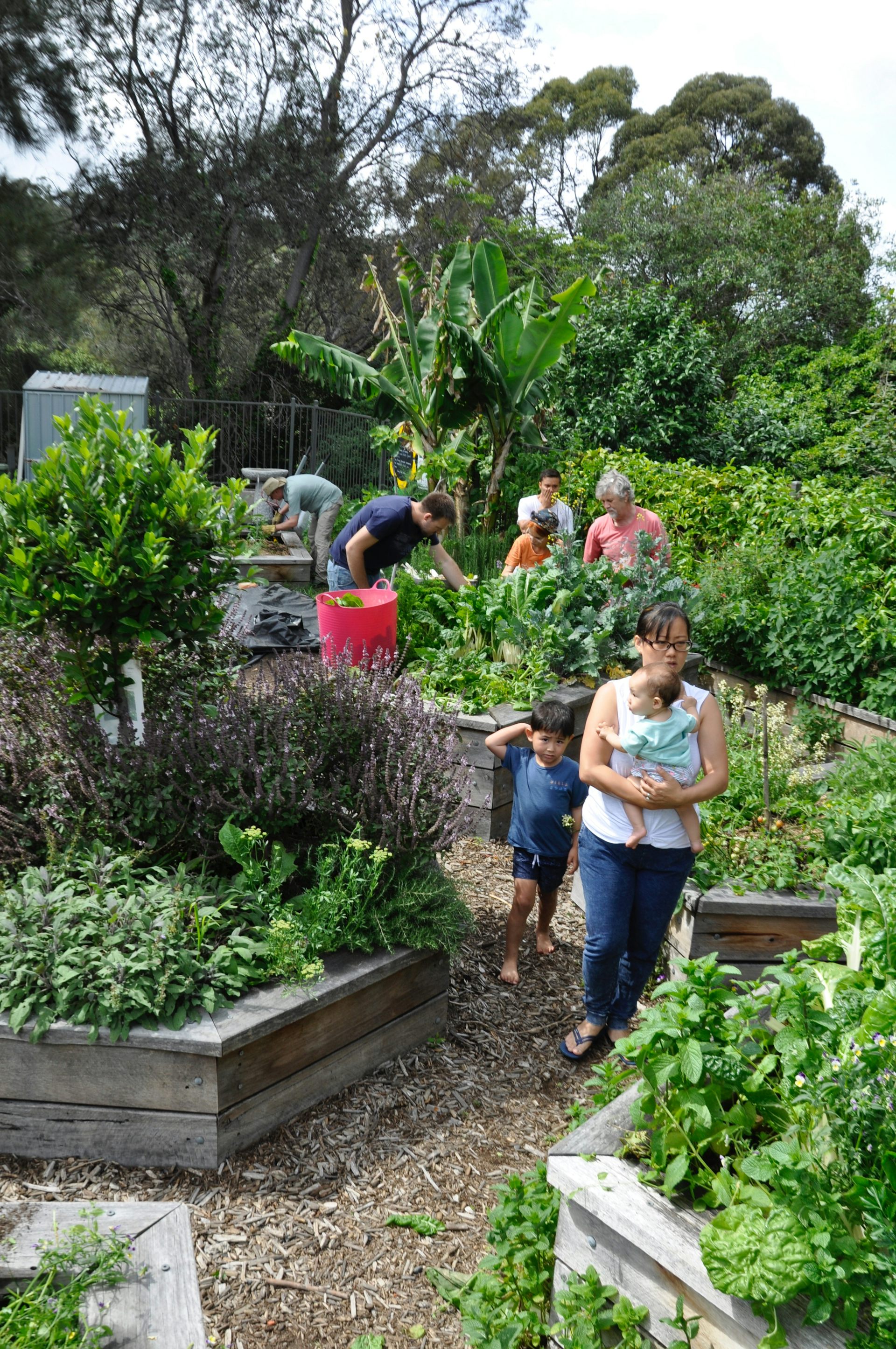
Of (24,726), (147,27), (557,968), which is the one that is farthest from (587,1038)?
(147,27)

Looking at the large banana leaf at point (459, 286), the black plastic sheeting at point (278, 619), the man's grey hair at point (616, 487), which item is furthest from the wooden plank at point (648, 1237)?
the large banana leaf at point (459, 286)

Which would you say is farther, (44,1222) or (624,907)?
(624,907)

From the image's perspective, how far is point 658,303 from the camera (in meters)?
14.0

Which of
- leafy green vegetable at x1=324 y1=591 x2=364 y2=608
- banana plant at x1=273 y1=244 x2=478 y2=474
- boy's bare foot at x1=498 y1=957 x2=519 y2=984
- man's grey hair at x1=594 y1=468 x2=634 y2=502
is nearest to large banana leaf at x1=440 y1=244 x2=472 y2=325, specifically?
banana plant at x1=273 y1=244 x2=478 y2=474

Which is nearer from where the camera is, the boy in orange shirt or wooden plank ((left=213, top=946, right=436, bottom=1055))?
wooden plank ((left=213, top=946, right=436, bottom=1055))

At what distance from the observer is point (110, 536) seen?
322 cm

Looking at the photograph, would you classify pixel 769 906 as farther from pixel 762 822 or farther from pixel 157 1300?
pixel 157 1300

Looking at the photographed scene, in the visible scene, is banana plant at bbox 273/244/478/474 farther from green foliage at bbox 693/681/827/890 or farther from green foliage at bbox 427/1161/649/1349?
green foliage at bbox 427/1161/649/1349

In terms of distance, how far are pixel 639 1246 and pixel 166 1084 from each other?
144cm

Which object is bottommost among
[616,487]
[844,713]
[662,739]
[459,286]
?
[844,713]

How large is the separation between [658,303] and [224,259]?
10.3m

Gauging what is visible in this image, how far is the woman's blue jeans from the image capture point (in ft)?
10.7

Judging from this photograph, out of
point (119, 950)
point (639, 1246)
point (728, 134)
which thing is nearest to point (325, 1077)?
point (119, 950)

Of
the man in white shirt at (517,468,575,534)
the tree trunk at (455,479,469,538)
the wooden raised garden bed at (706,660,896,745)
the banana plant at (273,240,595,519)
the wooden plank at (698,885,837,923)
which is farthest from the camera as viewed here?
the tree trunk at (455,479,469,538)
